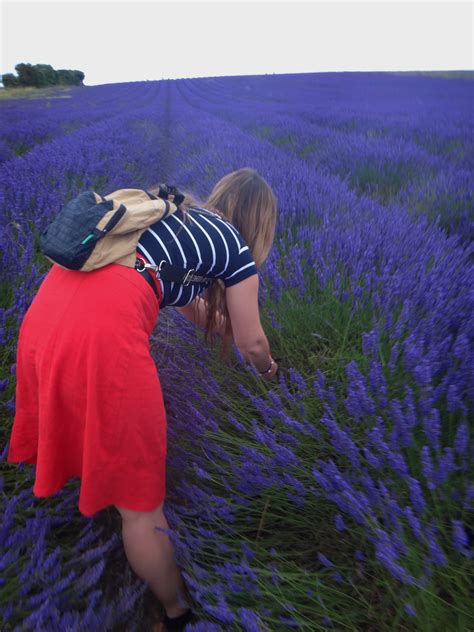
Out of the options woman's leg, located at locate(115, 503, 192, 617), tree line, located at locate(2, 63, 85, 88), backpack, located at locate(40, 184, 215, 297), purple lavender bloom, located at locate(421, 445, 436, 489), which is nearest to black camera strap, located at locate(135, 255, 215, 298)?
backpack, located at locate(40, 184, 215, 297)

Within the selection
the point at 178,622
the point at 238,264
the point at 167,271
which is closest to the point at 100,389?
the point at 167,271

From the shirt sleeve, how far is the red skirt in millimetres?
263

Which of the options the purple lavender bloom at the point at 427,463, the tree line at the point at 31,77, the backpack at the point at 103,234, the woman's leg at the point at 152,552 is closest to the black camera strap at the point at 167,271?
the backpack at the point at 103,234

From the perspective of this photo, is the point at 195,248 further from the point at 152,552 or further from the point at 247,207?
the point at 152,552

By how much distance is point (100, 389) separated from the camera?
37.3 inches

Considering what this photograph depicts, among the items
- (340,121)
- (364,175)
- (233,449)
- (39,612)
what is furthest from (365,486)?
(340,121)

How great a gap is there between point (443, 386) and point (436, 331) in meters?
0.28

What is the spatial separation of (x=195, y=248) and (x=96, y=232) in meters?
0.28

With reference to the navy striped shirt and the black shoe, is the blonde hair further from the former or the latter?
the black shoe

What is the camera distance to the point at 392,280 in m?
1.46

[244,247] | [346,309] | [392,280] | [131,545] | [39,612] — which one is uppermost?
[244,247]

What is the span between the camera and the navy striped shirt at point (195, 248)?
1.10 metres

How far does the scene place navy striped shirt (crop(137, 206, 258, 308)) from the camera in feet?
3.59

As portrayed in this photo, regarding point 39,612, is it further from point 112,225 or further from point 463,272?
point 463,272
